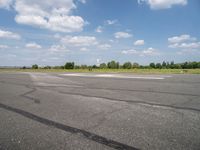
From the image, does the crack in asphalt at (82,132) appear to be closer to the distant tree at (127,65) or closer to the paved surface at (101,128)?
the paved surface at (101,128)

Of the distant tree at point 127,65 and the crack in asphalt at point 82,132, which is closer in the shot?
the crack in asphalt at point 82,132

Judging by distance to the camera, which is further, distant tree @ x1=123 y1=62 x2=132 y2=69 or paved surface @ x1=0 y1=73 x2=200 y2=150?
distant tree @ x1=123 y1=62 x2=132 y2=69

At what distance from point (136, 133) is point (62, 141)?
1401mm

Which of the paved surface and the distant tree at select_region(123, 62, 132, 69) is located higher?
the distant tree at select_region(123, 62, 132, 69)

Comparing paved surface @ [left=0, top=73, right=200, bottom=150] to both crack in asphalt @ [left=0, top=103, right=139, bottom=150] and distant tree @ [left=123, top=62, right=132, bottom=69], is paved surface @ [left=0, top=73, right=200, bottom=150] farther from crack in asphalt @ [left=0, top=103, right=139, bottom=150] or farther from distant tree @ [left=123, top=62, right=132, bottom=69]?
distant tree @ [left=123, top=62, right=132, bottom=69]


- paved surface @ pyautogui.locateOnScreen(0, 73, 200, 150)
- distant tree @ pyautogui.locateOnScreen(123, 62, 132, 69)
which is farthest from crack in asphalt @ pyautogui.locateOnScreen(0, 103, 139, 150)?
distant tree @ pyautogui.locateOnScreen(123, 62, 132, 69)

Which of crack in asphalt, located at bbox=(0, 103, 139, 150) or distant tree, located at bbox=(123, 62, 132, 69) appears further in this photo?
distant tree, located at bbox=(123, 62, 132, 69)

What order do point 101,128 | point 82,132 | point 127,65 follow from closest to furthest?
point 82,132
point 101,128
point 127,65

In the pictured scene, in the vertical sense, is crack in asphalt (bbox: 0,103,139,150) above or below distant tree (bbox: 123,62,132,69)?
below

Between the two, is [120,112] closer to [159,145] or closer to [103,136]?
[103,136]

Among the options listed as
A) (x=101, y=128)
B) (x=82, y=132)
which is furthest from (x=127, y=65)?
(x=82, y=132)

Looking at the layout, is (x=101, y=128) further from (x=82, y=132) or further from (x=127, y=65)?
(x=127, y=65)

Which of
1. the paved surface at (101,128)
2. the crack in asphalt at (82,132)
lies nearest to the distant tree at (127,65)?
the paved surface at (101,128)

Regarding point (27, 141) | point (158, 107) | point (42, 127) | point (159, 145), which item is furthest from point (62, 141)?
point (158, 107)
